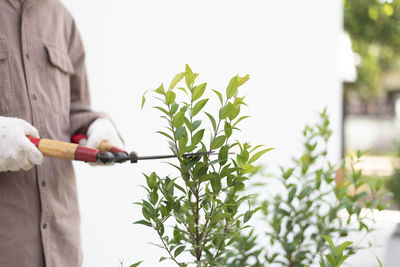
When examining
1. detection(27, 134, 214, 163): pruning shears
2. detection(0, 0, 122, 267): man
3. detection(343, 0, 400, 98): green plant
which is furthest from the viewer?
detection(343, 0, 400, 98): green plant

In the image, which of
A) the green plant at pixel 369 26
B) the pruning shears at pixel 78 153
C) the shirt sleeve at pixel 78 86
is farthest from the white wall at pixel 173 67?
the green plant at pixel 369 26

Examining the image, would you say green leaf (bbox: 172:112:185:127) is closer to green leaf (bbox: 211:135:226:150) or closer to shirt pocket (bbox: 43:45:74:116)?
green leaf (bbox: 211:135:226:150)

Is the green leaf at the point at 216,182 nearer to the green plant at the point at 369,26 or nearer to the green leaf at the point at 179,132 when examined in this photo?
the green leaf at the point at 179,132

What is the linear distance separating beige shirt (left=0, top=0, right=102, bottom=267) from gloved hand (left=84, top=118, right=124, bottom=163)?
78 mm

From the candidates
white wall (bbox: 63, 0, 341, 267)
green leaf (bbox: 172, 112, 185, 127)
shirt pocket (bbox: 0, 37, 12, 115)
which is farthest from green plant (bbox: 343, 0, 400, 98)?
green leaf (bbox: 172, 112, 185, 127)

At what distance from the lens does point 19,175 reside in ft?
3.96

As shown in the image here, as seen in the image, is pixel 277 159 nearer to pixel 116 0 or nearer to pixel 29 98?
pixel 116 0

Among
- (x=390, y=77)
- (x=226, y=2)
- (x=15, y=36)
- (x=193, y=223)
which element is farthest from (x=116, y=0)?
(x=390, y=77)

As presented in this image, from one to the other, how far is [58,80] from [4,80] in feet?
0.63

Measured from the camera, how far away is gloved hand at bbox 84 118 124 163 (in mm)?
1312

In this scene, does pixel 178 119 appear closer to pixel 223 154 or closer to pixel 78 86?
pixel 223 154

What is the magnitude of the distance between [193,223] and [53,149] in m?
0.41

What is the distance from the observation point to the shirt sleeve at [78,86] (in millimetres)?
1457

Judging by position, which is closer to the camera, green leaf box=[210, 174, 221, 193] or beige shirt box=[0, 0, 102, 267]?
green leaf box=[210, 174, 221, 193]
